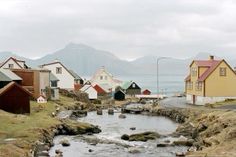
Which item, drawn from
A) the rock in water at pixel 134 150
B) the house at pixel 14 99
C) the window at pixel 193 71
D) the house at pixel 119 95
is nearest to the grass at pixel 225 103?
the window at pixel 193 71

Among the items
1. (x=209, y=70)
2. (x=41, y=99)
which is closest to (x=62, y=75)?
(x=41, y=99)

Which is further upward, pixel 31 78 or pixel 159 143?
pixel 31 78

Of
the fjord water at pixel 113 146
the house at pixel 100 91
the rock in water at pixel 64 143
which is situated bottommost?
the fjord water at pixel 113 146

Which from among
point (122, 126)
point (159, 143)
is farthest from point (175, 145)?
point (122, 126)

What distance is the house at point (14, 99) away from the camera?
193 ft

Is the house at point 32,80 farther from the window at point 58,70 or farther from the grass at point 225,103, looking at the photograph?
the grass at point 225,103

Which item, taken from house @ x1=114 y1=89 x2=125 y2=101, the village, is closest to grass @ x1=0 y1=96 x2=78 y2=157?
the village

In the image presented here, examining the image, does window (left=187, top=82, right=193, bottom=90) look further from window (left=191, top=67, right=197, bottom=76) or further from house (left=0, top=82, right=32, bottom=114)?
house (left=0, top=82, right=32, bottom=114)

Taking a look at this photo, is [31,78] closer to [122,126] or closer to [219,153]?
[122,126]

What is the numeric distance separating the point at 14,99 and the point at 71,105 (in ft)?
96.4

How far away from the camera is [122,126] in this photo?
6456cm

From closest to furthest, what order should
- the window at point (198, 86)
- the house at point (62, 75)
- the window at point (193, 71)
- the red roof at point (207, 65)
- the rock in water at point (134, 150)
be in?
the rock in water at point (134, 150) → the red roof at point (207, 65) → the window at point (198, 86) → the window at point (193, 71) → the house at point (62, 75)

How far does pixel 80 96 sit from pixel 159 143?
60.1 metres

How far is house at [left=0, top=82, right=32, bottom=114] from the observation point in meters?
58.8
